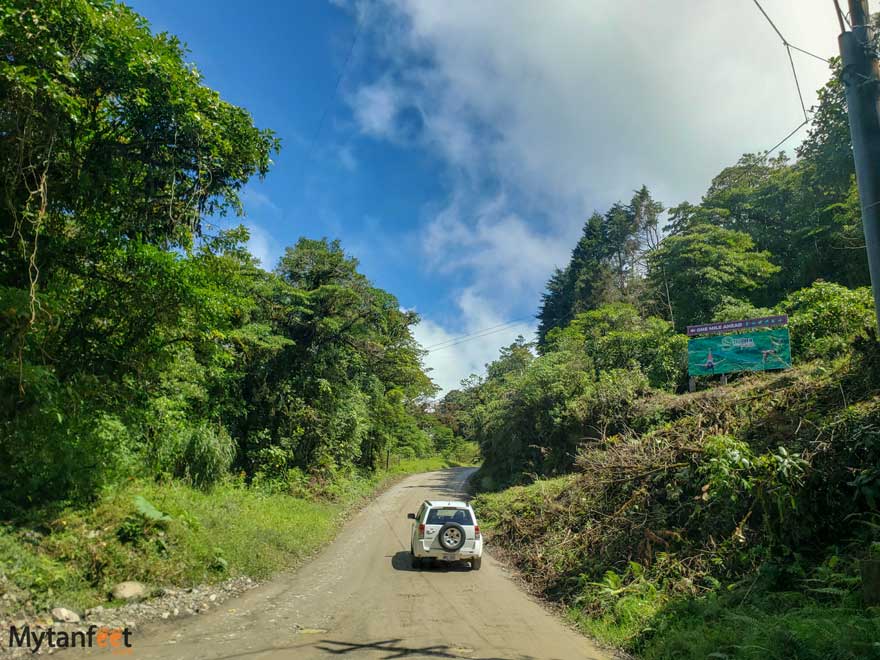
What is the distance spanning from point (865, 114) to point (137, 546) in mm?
12503

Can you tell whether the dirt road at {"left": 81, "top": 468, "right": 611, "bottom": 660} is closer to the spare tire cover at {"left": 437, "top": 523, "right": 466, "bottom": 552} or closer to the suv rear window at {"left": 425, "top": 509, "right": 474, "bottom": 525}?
the spare tire cover at {"left": 437, "top": 523, "right": 466, "bottom": 552}

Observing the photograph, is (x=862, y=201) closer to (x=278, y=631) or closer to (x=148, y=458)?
(x=278, y=631)

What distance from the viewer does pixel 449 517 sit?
13.2m

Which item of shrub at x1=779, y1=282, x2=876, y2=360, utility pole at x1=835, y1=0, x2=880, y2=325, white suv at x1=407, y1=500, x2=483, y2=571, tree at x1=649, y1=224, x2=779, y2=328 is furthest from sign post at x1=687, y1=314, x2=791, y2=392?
tree at x1=649, y1=224, x2=779, y2=328

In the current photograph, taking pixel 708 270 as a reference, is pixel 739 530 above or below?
below

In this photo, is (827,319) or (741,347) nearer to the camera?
(741,347)

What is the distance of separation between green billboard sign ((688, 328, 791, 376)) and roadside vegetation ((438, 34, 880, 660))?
0.57 metres

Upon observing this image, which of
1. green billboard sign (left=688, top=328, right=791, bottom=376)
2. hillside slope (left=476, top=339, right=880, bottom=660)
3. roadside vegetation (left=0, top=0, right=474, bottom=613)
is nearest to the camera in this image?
hillside slope (left=476, top=339, right=880, bottom=660)

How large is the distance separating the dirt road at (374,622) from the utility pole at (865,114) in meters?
5.97

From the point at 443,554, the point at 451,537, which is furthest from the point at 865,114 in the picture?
the point at 443,554

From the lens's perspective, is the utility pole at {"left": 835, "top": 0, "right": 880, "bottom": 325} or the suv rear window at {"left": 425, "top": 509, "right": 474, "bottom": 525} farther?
the suv rear window at {"left": 425, "top": 509, "right": 474, "bottom": 525}

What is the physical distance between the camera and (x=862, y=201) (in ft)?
17.7

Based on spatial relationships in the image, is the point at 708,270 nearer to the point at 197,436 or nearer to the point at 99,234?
the point at 197,436

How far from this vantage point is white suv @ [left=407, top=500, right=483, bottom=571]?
12.4m
